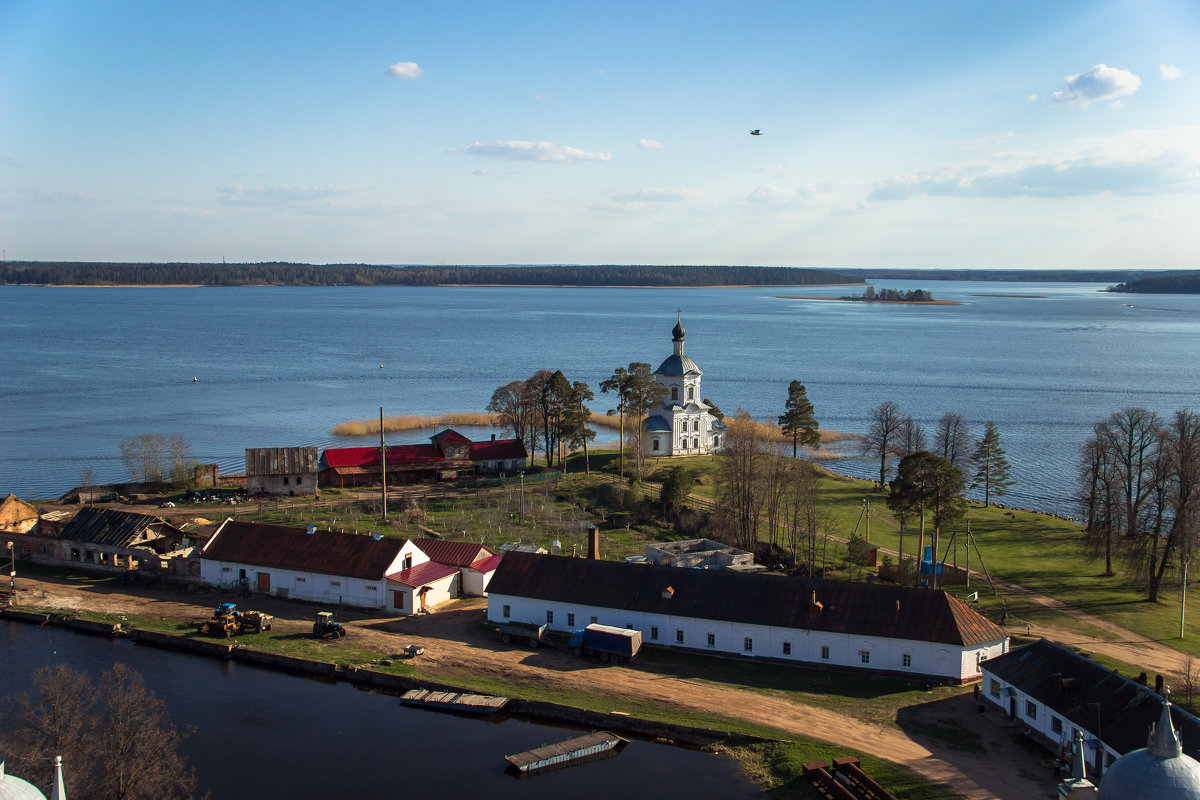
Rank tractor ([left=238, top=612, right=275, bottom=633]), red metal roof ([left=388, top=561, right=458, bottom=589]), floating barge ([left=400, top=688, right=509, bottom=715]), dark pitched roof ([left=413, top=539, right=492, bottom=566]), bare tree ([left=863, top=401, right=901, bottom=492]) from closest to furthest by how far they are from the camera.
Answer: floating barge ([left=400, top=688, right=509, bottom=715]) → tractor ([left=238, top=612, right=275, bottom=633]) → red metal roof ([left=388, top=561, right=458, bottom=589]) → dark pitched roof ([left=413, top=539, right=492, bottom=566]) → bare tree ([left=863, top=401, right=901, bottom=492])

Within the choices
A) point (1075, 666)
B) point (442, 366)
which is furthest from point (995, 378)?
point (1075, 666)

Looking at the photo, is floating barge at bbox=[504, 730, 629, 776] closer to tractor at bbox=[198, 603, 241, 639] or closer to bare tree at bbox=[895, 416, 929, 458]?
tractor at bbox=[198, 603, 241, 639]

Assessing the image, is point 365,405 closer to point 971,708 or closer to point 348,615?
point 348,615

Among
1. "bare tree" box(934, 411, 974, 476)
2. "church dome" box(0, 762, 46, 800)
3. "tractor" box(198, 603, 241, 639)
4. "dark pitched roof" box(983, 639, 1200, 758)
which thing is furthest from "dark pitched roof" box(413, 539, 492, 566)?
"bare tree" box(934, 411, 974, 476)

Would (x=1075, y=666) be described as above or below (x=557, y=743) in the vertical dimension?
above

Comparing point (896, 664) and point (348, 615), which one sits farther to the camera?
point (348, 615)

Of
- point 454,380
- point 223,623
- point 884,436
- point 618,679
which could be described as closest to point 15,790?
point 618,679

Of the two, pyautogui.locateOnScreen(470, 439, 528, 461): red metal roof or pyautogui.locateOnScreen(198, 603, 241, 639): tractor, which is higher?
pyautogui.locateOnScreen(470, 439, 528, 461): red metal roof

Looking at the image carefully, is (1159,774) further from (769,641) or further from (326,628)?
(326,628)
